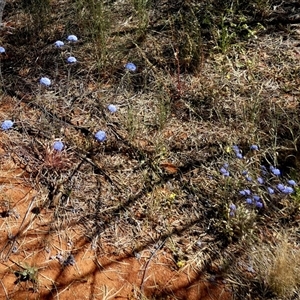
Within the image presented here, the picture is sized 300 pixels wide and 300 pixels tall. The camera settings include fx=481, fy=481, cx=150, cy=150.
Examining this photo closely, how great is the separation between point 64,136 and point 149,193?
2.29 feet

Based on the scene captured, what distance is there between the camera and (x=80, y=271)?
94.5 inches

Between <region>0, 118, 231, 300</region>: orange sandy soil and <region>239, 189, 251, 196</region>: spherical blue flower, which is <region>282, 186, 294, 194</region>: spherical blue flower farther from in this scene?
<region>0, 118, 231, 300</region>: orange sandy soil

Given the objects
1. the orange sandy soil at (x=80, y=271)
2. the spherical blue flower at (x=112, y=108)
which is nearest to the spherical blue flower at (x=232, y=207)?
the orange sandy soil at (x=80, y=271)

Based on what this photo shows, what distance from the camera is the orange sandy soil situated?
2.32 m

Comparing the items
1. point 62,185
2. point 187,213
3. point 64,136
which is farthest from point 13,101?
point 187,213

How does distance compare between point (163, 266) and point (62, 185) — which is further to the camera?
point (62, 185)

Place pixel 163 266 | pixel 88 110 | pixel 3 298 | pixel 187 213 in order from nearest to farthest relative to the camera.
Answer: pixel 3 298 < pixel 163 266 < pixel 187 213 < pixel 88 110

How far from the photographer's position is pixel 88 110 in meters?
3.24

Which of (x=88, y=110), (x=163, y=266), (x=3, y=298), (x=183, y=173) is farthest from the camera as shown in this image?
(x=88, y=110)

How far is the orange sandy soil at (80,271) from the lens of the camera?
2324 mm

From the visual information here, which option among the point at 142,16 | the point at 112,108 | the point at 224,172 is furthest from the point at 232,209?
the point at 142,16

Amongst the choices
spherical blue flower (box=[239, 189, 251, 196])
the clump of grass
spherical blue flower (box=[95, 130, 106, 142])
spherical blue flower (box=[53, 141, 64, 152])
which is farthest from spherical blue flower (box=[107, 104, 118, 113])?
the clump of grass

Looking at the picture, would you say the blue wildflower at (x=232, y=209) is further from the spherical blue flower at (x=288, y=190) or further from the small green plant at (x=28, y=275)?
the small green plant at (x=28, y=275)

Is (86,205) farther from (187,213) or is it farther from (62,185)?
(187,213)
